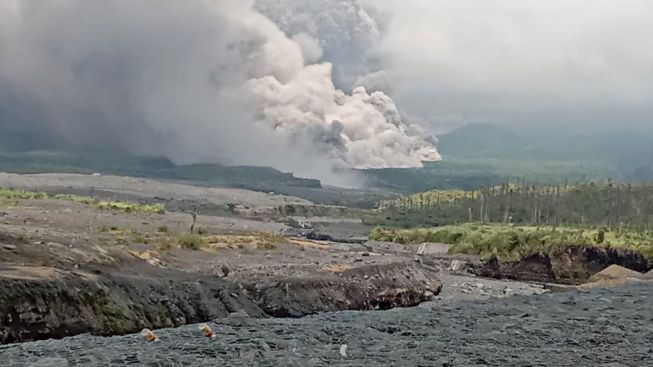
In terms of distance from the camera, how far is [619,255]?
99.1 meters

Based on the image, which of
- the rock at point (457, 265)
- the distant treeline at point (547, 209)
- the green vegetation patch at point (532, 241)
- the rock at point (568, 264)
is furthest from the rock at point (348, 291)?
the distant treeline at point (547, 209)

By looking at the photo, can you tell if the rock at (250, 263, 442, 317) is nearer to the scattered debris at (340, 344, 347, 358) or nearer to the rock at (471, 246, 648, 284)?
the scattered debris at (340, 344, 347, 358)

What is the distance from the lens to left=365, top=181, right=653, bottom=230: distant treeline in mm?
150125

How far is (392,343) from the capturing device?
85.5 ft

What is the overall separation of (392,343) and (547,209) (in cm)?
13889

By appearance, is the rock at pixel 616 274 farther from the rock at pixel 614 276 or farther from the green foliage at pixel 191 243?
the green foliage at pixel 191 243

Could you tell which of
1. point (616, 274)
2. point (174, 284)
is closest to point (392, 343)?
point (174, 284)

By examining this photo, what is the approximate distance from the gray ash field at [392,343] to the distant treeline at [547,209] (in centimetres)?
11289

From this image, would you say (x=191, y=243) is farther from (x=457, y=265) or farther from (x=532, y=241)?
(x=532, y=241)

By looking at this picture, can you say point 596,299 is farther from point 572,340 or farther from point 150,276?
point 150,276

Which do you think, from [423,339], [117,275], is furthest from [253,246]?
[423,339]

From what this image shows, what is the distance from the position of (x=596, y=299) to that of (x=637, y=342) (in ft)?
49.1

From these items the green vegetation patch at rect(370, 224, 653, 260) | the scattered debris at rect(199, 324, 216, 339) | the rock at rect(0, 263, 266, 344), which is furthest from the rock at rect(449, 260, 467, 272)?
the scattered debris at rect(199, 324, 216, 339)

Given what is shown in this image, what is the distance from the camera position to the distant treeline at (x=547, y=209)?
150125 millimetres
